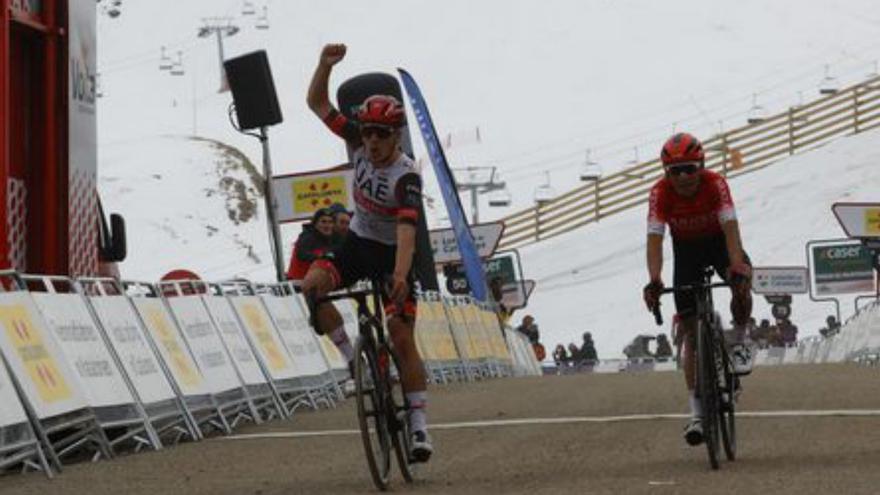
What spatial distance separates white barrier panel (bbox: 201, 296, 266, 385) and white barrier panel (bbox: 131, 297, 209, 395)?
0.96m

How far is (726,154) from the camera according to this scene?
76938mm

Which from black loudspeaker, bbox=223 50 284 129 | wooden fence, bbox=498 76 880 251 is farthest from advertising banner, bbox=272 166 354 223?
wooden fence, bbox=498 76 880 251

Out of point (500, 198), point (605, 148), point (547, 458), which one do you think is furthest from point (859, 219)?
point (605, 148)

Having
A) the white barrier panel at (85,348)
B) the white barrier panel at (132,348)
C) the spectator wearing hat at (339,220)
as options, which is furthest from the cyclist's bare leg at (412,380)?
the spectator wearing hat at (339,220)

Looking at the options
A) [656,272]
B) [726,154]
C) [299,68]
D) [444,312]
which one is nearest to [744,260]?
[656,272]

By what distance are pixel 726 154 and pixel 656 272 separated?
2583 inches

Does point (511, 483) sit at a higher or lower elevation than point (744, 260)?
lower

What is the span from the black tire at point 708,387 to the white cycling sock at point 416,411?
141cm

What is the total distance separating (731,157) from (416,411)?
66086 mm

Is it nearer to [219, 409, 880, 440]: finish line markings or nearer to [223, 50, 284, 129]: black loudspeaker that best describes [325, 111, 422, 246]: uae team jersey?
[219, 409, 880, 440]: finish line markings

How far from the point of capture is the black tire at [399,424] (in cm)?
1113

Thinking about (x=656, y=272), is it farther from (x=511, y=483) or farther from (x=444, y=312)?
(x=444, y=312)

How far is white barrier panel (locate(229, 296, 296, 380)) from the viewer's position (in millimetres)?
18141

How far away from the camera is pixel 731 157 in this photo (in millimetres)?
76500
